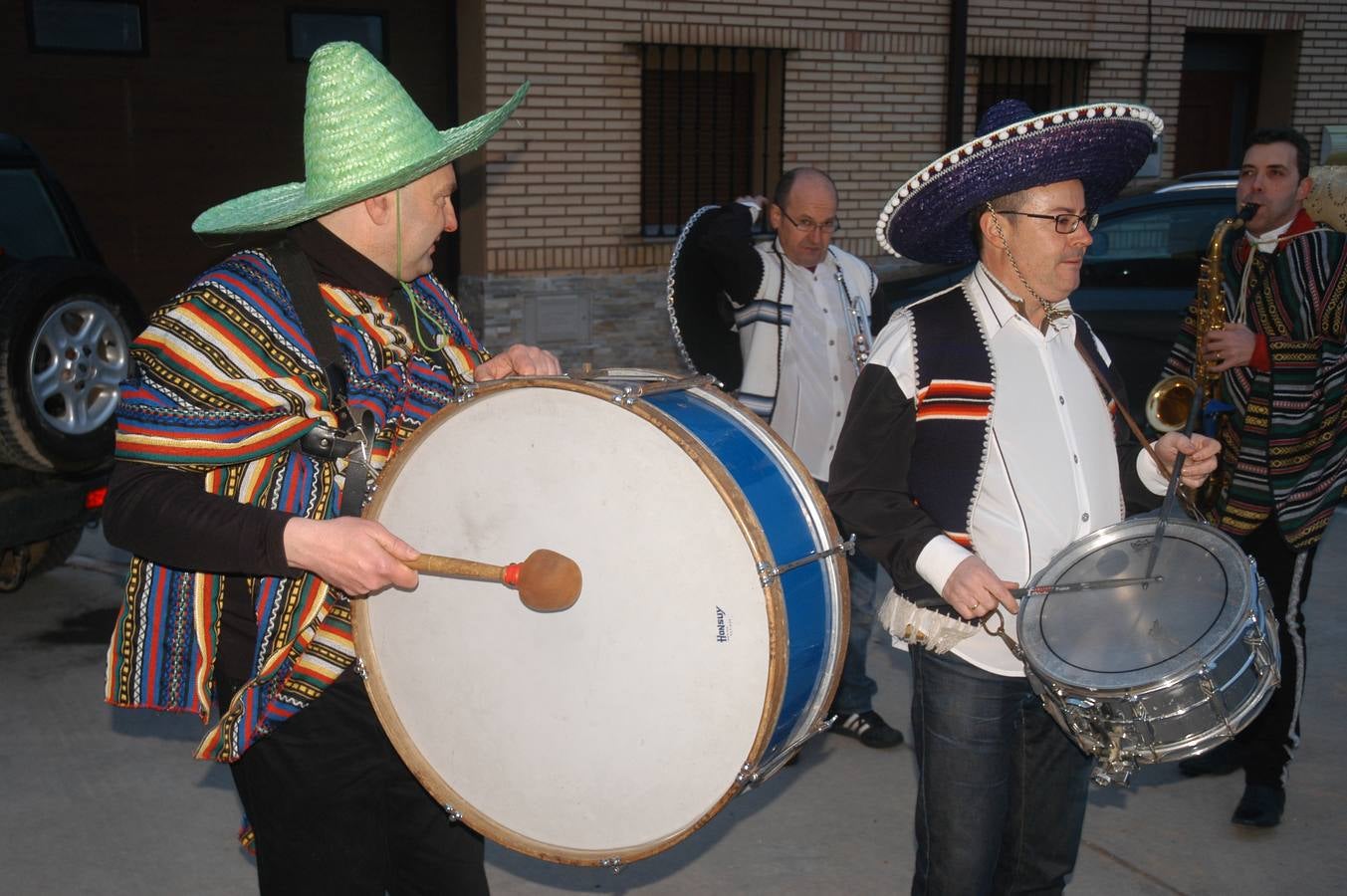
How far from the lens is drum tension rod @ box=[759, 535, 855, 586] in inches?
89.0

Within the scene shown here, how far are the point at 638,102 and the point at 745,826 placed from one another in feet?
22.3

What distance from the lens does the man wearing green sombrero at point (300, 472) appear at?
230 cm

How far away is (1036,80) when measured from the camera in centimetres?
1198

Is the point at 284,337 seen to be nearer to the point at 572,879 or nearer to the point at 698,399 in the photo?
the point at 698,399

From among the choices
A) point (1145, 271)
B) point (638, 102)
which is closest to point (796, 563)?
point (1145, 271)

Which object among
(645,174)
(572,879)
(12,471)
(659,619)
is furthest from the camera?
(645,174)

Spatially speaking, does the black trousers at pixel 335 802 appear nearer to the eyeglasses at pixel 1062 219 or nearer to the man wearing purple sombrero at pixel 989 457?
the man wearing purple sombrero at pixel 989 457

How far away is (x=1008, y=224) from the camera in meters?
2.92

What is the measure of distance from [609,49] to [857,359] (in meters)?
5.64

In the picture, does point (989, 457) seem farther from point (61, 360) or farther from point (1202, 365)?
point (61, 360)

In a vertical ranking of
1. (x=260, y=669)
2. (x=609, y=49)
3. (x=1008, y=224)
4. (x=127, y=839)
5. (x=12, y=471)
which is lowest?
(x=127, y=839)

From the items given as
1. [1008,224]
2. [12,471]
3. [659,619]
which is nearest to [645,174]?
[12,471]

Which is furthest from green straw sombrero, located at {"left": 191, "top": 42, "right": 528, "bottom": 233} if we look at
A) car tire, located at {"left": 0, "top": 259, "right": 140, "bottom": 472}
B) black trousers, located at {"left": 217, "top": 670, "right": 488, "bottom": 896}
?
car tire, located at {"left": 0, "top": 259, "right": 140, "bottom": 472}

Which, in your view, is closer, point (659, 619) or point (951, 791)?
point (659, 619)
